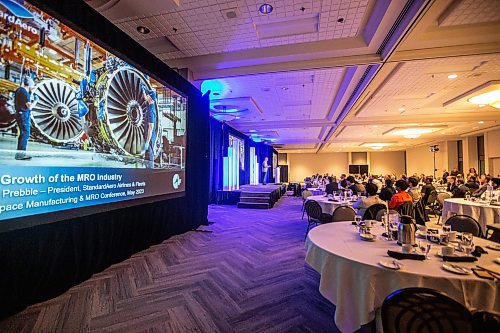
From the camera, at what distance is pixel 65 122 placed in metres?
2.69

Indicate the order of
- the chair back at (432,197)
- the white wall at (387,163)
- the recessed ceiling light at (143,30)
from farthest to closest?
the white wall at (387,163) → the chair back at (432,197) → the recessed ceiling light at (143,30)

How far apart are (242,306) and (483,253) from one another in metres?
2.26

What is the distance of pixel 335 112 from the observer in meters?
8.55

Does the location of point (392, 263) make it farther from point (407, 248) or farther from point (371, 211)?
point (371, 211)

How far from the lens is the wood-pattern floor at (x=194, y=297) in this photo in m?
2.27

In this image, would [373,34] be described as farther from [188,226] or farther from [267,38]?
[188,226]

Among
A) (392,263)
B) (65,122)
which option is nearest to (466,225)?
(392,263)

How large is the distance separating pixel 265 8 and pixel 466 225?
13.1ft

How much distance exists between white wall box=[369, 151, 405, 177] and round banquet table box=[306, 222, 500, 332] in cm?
2366

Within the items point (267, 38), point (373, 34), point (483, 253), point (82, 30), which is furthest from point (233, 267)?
point (373, 34)

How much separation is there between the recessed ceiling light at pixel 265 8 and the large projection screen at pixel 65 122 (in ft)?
7.11

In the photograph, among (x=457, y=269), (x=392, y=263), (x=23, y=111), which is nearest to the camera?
(x=457, y=269)

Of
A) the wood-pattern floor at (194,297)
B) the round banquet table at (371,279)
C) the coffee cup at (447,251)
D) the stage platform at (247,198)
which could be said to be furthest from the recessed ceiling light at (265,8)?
the stage platform at (247,198)

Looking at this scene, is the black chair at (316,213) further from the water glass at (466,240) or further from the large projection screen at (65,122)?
the large projection screen at (65,122)
